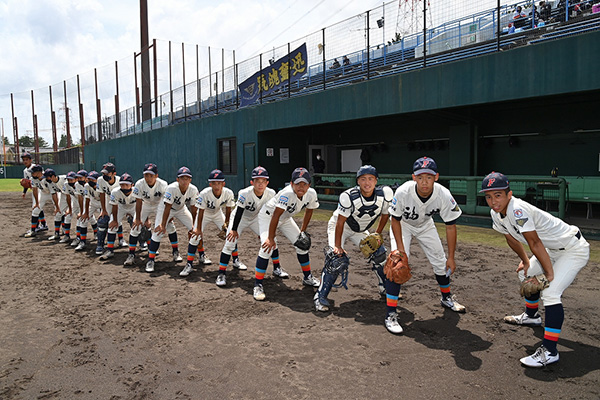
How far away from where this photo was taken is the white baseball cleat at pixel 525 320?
480cm

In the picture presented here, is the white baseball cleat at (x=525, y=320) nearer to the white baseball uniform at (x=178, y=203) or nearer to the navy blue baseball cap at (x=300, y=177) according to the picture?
the navy blue baseball cap at (x=300, y=177)

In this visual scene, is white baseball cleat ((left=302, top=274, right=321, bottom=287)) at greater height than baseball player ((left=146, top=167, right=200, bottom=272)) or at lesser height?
lesser

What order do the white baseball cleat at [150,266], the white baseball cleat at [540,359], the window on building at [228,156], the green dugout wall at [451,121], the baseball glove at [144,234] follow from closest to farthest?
the white baseball cleat at [540,359], the white baseball cleat at [150,266], the baseball glove at [144,234], the green dugout wall at [451,121], the window on building at [228,156]

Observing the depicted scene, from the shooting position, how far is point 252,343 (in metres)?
4.40

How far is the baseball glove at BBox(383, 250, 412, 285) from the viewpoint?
15.7 feet

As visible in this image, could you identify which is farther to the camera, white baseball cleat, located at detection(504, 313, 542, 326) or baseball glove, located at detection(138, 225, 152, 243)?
baseball glove, located at detection(138, 225, 152, 243)

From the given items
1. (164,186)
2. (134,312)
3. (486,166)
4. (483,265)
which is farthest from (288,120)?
(134,312)

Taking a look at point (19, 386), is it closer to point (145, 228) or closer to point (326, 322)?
point (326, 322)

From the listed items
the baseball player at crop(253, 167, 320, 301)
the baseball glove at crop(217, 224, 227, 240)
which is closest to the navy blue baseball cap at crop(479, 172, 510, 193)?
the baseball player at crop(253, 167, 320, 301)

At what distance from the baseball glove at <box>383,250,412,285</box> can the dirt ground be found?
59cm

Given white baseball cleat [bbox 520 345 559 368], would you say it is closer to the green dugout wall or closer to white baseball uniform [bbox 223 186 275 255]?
white baseball uniform [bbox 223 186 275 255]

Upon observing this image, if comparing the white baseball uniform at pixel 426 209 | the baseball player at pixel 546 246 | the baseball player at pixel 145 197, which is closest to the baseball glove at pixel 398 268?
the white baseball uniform at pixel 426 209

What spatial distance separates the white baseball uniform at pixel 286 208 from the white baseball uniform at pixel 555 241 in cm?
285

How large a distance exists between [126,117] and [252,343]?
34060mm
